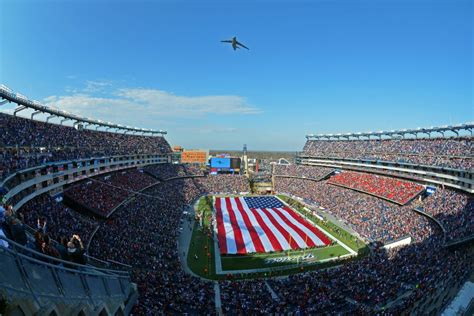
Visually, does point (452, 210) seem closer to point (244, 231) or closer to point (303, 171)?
point (244, 231)

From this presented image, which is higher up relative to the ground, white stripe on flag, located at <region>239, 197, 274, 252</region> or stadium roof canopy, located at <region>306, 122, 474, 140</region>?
stadium roof canopy, located at <region>306, 122, 474, 140</region>

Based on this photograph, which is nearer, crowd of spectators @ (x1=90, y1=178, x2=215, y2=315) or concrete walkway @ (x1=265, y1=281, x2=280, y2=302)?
crowd of spectators @ (x1=90, y1=178, x2=215, y2=315)

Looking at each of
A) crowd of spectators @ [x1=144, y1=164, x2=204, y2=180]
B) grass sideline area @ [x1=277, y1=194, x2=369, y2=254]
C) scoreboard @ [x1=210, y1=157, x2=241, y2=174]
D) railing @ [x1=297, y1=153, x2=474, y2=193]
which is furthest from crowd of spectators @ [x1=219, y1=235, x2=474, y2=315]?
scoreboard @ [x1=210, y1=157, x2=241, y2=174]

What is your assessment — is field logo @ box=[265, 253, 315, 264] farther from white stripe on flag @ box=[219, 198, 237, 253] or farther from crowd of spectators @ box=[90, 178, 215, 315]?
crowd of spectators @ box=[90, 178, 215, 315]

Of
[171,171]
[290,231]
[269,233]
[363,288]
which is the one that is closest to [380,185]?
[290,231]

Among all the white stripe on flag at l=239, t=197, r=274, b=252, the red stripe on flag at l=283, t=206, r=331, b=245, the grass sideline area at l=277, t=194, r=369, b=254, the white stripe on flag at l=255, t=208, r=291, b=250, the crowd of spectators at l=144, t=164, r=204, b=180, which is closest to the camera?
the grass sideline area at l=277, t=194, r=369, b=254

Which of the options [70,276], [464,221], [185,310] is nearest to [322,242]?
[464,221]

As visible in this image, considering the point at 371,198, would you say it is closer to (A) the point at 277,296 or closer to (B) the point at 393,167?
(B) the point at 393,167
